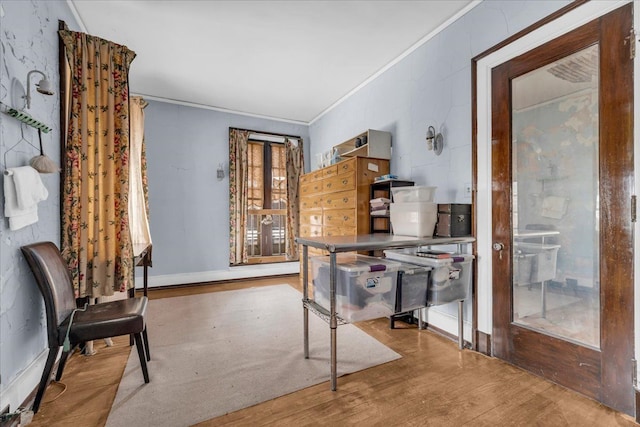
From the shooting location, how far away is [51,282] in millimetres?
1702

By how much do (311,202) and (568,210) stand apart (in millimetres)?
2944

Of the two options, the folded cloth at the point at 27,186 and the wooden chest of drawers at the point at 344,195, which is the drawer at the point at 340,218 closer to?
the wooden chest of drawers at the point at 344,195

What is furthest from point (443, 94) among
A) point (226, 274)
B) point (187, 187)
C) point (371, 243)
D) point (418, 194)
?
point (226, 274)

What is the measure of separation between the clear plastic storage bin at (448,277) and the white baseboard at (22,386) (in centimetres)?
257

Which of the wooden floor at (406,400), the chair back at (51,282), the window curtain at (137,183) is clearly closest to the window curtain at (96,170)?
the chair back at (51,282)

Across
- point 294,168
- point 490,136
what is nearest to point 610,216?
point 490,136

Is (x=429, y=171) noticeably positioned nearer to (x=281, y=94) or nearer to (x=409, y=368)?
(x=409, y=368)

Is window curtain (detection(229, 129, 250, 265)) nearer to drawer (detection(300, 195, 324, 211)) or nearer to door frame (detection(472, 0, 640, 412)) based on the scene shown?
drawer (detection(300, 195, 324, 211))

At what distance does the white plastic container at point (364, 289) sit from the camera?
1.87 metres

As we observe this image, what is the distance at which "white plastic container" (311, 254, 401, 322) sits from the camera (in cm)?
187

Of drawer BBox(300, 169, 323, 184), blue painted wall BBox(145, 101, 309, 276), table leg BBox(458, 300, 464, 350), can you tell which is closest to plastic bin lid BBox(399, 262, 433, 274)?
table leg BBox(458, 300, 464, 350)

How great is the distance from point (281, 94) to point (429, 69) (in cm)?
220

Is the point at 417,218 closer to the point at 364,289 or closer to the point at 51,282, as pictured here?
the point at 364,289

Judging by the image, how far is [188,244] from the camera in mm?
4609
